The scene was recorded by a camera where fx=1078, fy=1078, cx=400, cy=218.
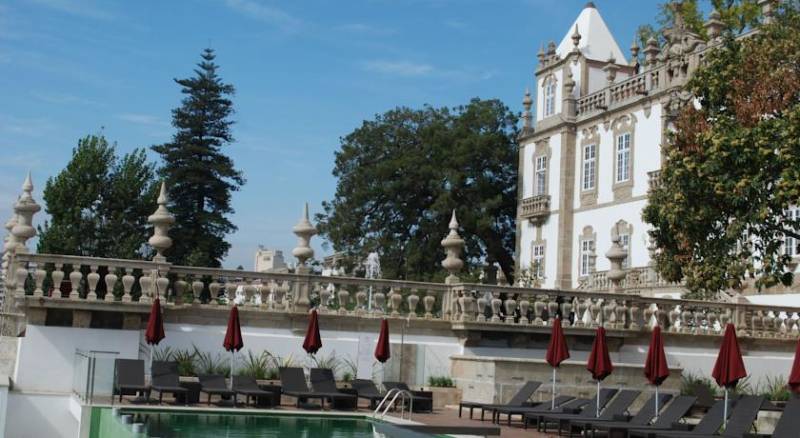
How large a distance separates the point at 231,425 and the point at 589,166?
27264mm

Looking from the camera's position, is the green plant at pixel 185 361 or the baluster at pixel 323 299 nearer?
the green plant at pixel 185 361

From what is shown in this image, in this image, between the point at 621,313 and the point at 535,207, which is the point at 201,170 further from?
the point at 621,313

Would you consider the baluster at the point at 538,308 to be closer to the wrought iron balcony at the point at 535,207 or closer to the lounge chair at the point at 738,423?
the lounge chair at the point at 738,423

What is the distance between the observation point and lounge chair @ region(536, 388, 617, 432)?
55.2 feet

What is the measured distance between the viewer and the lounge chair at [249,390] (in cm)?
1847

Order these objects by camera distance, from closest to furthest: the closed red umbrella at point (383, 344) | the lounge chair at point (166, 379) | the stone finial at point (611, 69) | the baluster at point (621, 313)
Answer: the lounge chair at point (166, 379) < the closed red umbrella at point (383, 344) < the baluster at point (621, 313) < the stone finial at point (611, 69)

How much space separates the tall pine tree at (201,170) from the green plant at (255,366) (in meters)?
24.2

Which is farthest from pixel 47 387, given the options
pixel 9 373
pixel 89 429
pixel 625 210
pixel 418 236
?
pixel 418 236

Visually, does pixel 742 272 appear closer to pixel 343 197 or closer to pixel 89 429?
pixel 89 429

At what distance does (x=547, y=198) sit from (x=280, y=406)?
25336mm

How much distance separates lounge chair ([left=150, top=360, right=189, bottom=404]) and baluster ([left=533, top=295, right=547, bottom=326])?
757 cm

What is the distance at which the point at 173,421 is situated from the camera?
617 inches

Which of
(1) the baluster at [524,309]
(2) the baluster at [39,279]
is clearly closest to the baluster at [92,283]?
(2) the baluster at [39,279]

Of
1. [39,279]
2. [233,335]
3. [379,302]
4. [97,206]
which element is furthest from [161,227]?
[97,206]
